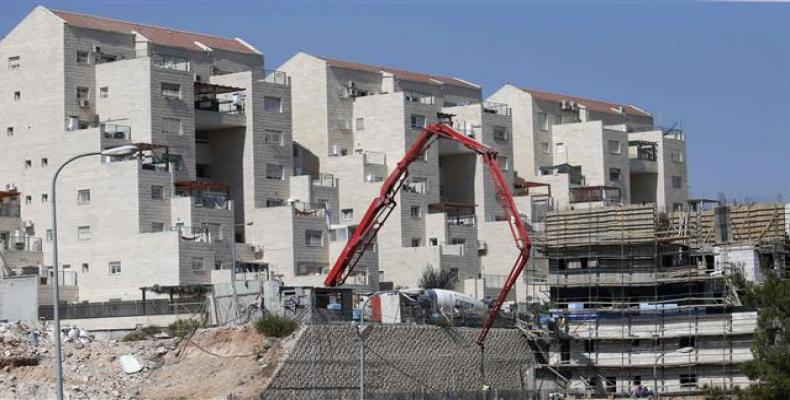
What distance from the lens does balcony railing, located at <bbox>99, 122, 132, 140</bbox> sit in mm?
81875

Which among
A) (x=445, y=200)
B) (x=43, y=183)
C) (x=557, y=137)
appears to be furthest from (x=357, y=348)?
(x=557, y=137)

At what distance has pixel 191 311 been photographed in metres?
73.6

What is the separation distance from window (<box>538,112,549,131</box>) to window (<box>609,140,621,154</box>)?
4414 millimetres

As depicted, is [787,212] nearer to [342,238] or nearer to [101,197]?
[342,238]

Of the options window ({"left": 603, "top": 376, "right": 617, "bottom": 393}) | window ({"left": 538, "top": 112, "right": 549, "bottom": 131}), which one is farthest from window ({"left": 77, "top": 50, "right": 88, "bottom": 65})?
window ({"left": 538, "top": 112, "right": 549, "bottom": 131})

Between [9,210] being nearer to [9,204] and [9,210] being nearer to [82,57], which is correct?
[9,204]

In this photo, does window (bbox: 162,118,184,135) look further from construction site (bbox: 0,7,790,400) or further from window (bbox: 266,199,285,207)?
window (bbox: 266,199,285,207)

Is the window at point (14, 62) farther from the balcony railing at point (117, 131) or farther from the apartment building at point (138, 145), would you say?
the balcony railing at point (117, 131)

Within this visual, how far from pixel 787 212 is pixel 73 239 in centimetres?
3297

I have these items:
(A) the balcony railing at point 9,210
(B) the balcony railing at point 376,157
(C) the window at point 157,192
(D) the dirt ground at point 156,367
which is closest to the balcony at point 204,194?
(C) the window at point 157,192

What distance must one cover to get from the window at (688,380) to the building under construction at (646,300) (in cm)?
4

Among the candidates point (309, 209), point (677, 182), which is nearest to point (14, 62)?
point (309, 209)

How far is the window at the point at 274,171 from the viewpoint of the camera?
8838 cm

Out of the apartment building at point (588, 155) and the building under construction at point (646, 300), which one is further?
the apartment building at point (588, 155)
